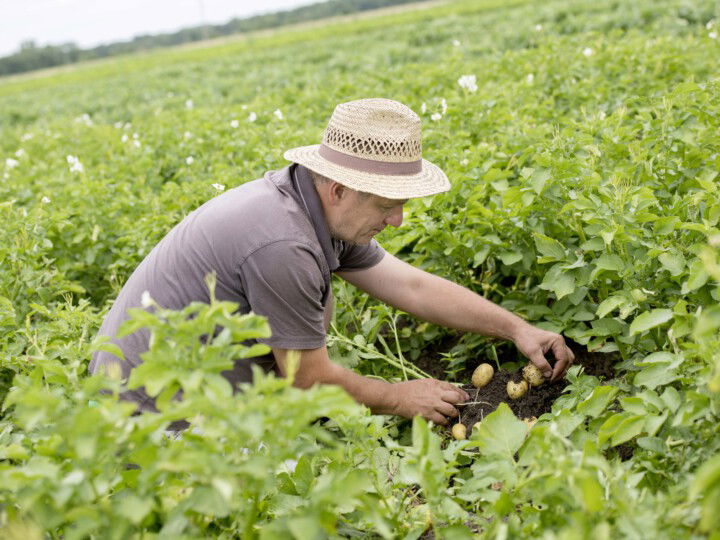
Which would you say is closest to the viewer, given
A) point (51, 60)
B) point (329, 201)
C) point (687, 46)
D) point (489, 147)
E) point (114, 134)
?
point (329, 201)

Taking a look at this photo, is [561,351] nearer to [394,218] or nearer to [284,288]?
[394,218]

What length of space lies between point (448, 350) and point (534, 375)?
0.66 meters

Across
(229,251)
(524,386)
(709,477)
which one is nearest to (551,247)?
(524,386)

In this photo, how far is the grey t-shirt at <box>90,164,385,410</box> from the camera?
7.23 feet

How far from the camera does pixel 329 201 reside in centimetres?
235

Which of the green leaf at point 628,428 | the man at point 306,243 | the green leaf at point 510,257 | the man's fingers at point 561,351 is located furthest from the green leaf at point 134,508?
the green leaf at point 510,257

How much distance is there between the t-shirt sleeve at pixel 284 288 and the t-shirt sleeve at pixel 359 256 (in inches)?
18.1

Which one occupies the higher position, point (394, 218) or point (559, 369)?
point (394, 218)

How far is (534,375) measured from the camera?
2.62m

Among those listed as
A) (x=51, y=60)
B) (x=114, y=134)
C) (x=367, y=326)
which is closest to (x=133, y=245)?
(x=367, y=326)

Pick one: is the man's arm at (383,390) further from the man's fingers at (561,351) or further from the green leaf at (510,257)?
the green leaf at (510,257)

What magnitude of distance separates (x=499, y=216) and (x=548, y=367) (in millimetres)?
666

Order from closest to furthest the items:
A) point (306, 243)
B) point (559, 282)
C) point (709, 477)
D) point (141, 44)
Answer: point (709, 477), point (306, 243), point (559, 282), point (141, 44)

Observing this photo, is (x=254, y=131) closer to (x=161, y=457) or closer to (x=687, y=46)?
(x=687, y=46)
